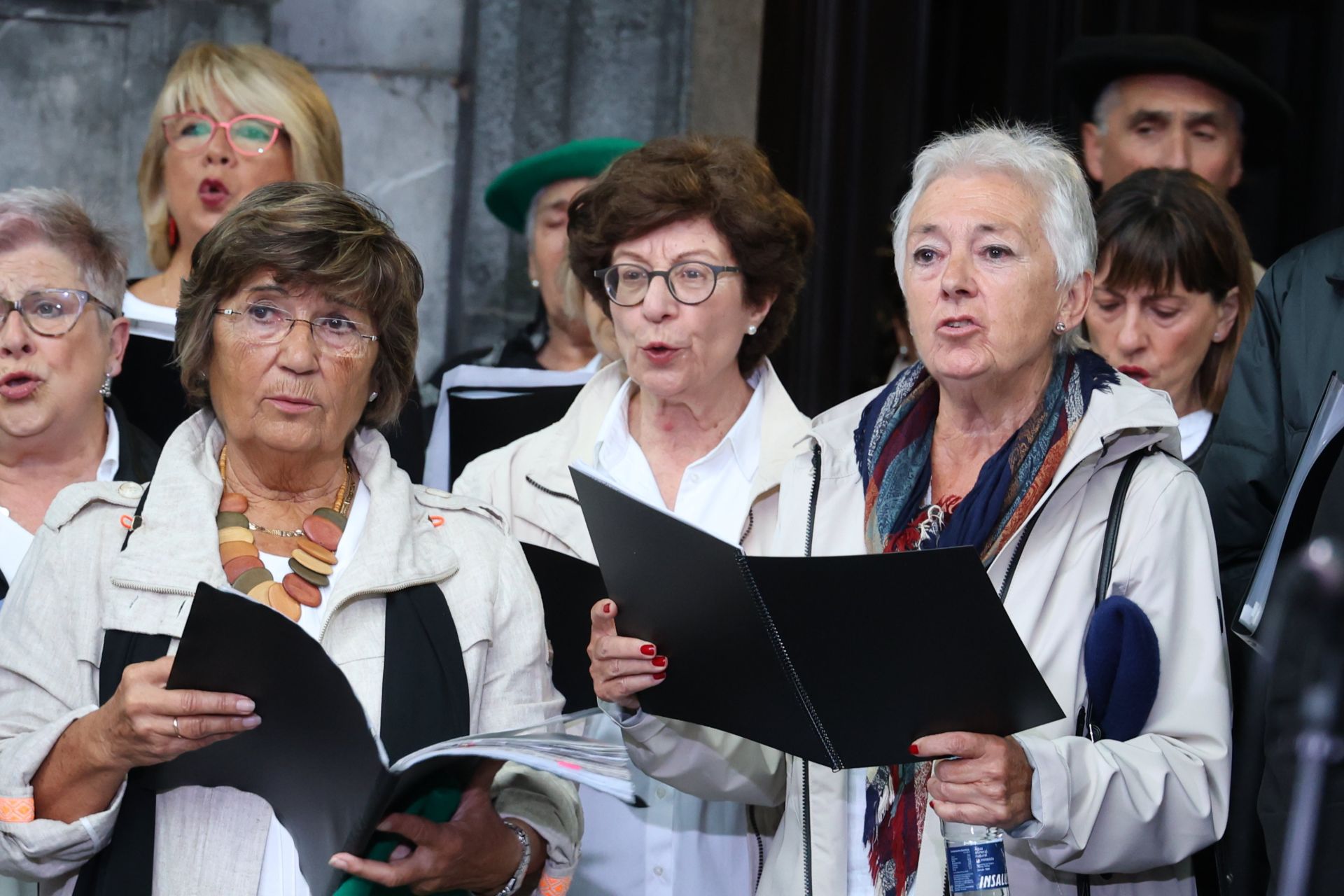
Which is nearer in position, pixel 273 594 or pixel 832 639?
pixel 832 639

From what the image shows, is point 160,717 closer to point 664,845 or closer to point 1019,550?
point 664,845

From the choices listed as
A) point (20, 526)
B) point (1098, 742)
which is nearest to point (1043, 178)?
point (1098, 742)

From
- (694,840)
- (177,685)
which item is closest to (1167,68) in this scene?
(694,840)

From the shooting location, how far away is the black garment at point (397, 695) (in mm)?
2387

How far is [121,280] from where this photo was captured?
3.43m

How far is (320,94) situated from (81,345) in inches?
50.1

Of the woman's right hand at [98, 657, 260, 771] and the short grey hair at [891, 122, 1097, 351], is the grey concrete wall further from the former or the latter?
the woman's right hand at [98, 657, 260, 771]

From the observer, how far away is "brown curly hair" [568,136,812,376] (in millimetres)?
3455

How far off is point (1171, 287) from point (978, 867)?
1.78 meters

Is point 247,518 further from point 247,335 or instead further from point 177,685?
point 177,685

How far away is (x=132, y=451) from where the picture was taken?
3395 millimetres

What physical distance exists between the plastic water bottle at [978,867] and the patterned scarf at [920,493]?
0.23m

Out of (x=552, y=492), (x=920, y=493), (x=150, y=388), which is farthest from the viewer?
(x=150, y=388)

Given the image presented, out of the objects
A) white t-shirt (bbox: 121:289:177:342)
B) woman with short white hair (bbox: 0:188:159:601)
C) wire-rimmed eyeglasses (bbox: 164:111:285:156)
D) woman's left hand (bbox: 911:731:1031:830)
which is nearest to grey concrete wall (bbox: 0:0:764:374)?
wire-rimmed eyeglasses (bbox: 164:111:285:156)
